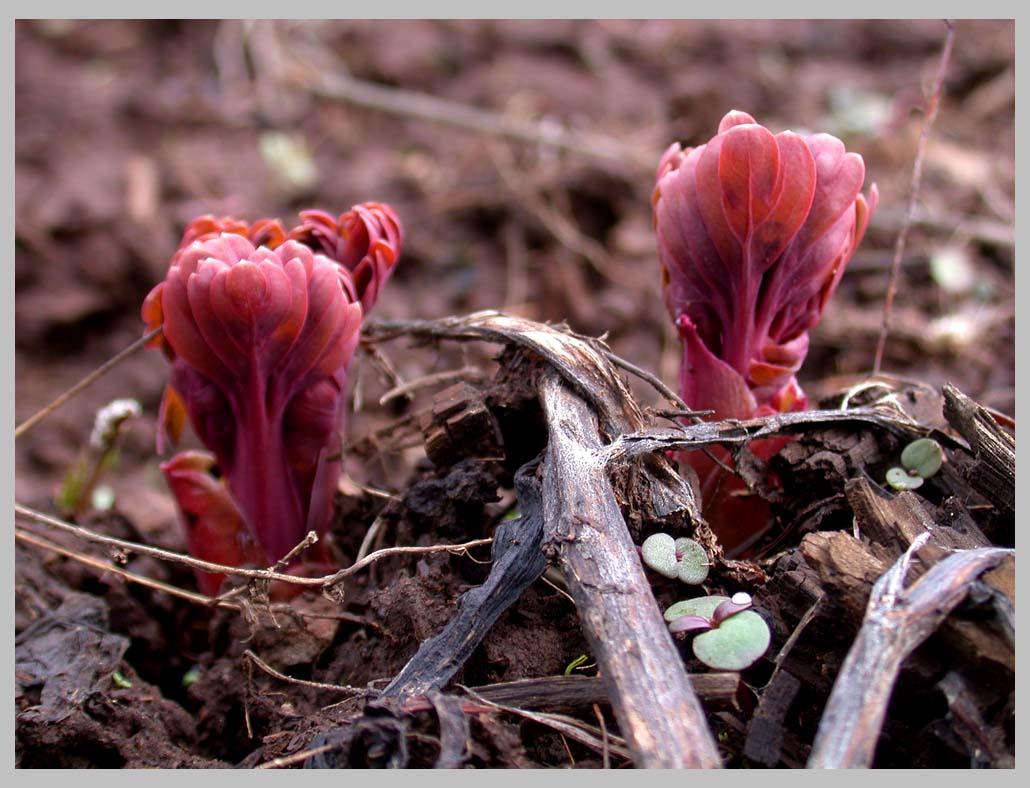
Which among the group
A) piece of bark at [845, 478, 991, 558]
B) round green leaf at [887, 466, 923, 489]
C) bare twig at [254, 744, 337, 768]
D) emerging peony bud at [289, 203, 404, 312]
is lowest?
bare twig at [254, 744, 337, 768]

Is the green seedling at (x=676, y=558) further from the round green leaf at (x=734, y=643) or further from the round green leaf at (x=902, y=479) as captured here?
the round green leaf at (x=902, y=479)

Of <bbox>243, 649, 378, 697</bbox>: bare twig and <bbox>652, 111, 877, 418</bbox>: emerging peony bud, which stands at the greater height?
<bbox>652, 111, 877, 418</bbox>: emerging peony bud

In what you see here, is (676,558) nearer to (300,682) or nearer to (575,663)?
(575,663)

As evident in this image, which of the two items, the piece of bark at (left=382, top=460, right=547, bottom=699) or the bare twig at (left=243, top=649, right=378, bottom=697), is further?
the bare twig at (left=243, top=649, right=378, bottom=697)

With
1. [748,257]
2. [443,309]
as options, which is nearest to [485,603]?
[748,257]

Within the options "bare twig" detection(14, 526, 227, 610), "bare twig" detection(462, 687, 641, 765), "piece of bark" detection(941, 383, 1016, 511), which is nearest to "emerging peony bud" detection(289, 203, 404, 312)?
"bare twig" detection(14, 526, 227, 610)

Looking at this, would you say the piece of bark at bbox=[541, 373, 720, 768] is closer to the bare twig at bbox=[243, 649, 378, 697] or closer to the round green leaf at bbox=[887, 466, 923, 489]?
the bare twig at bbox=[243, 649, 378, 697]
